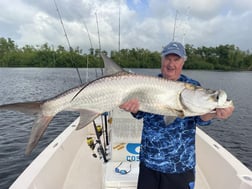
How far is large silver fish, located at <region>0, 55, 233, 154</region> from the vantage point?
2344mm

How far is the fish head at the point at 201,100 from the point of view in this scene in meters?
2.22

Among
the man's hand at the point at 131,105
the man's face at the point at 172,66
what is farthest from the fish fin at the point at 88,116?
the man's face at the point at 172,66

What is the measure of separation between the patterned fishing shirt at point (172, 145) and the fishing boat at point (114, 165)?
113cm

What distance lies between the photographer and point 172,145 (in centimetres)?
253

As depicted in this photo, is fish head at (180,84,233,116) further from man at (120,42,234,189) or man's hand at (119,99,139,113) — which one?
man's hand at (119,99,139,113)

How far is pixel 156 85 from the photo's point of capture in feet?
7.82

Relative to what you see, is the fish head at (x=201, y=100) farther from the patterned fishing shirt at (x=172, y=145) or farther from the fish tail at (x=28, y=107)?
the fish tail at (x=28, y=107)

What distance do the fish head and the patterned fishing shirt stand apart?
0.85ft

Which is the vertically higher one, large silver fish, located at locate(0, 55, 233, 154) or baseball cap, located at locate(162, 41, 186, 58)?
baseball cap, located at locate(162, 41, 186, 58)

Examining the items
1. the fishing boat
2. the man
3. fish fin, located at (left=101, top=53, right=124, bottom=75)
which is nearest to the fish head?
the man

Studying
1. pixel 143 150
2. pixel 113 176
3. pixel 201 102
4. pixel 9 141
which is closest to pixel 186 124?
pixel 201 102

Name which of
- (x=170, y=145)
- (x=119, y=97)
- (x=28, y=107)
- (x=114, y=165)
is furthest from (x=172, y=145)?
(x=114, y=165)

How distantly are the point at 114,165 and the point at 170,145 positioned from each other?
1558 millimetres

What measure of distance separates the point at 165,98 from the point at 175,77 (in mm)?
372
